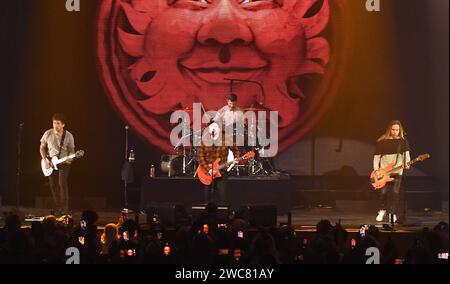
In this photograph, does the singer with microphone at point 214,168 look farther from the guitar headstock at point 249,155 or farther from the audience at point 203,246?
the audience at point 203,246

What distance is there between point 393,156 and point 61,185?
5.92m

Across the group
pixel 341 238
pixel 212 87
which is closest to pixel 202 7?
pixel 212 87

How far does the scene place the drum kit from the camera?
1719 cm

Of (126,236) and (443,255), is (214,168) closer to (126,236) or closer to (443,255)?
(126,236)

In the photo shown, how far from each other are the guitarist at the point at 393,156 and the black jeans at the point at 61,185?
5567mm

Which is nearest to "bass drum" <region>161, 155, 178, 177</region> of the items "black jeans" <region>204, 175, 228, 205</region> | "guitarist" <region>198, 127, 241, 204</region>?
"guitarist" <region>198, 127, 241, 204</region>

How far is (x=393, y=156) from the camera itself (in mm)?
15242

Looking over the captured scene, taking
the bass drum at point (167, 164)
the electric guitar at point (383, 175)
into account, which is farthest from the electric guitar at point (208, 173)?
the electric guitar at point (383, 175)

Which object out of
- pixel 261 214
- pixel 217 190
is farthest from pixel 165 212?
pixel 217 190

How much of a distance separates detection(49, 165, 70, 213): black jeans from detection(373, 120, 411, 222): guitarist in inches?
219

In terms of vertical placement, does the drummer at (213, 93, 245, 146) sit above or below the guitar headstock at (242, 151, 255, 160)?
above

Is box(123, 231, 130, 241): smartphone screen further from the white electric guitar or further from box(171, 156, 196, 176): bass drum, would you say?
box(171, 156, 196, 176): bass drum

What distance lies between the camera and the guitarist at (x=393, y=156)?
15.0 metres
